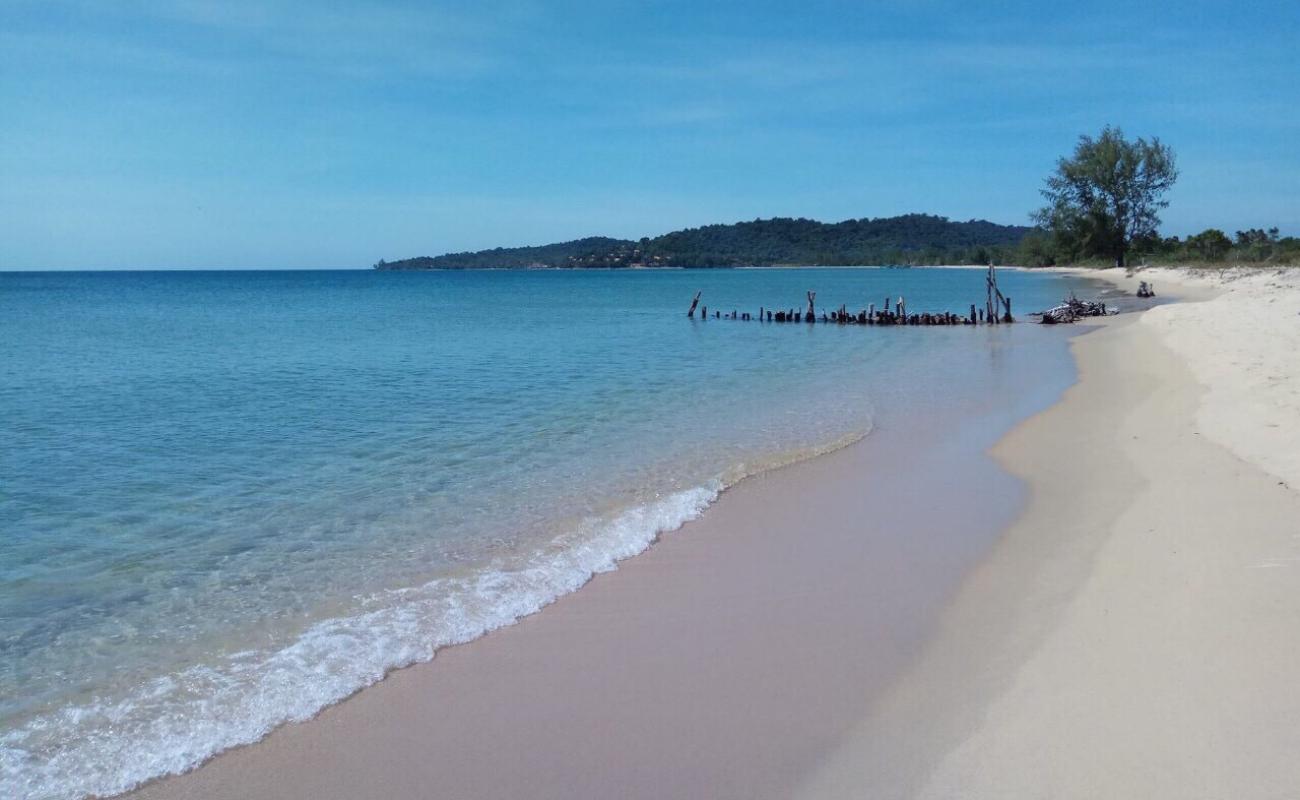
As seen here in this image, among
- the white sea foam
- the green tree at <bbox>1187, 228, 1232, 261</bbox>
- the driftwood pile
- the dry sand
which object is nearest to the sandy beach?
the dry sand

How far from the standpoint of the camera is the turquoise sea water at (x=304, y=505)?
4793 mm

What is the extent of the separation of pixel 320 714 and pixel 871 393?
13.1 meters

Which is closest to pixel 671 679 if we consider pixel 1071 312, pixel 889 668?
pixel 889 668

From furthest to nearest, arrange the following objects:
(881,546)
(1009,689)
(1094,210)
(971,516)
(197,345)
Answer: (1094,210) → (197,345) → (971,516) → (881,546) → (1009,689)

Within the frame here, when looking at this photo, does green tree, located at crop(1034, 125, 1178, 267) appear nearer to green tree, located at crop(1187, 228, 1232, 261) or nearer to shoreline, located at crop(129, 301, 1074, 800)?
Result: green tree, located at crop(1187, 228, 1232, 261)

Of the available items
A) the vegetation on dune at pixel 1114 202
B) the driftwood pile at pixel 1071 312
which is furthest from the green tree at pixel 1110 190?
the driftwood pile at pixel 1071 312

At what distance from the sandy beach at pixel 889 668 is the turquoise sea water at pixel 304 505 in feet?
1.62

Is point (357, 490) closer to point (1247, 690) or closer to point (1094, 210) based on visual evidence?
point (1247, 690)

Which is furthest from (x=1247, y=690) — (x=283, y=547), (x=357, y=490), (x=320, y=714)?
(x=357, y=490)

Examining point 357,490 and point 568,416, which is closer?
point 357,490

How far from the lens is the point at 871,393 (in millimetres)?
16047

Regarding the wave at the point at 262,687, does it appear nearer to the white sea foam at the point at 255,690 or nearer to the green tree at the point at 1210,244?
the white sea foam at the point at 255,690

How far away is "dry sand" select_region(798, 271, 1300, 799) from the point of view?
3.66 meters

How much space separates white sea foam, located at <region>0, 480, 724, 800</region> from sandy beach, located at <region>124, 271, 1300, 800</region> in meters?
0.17
